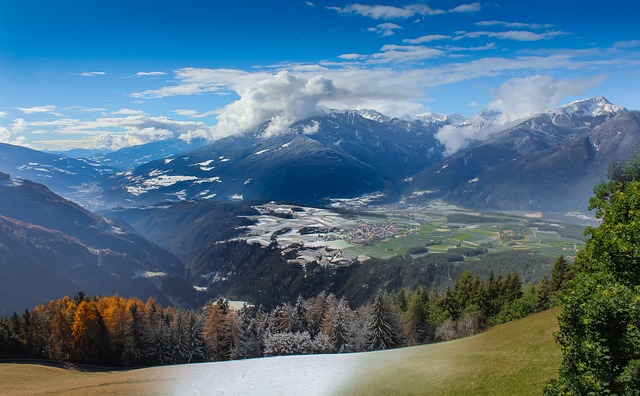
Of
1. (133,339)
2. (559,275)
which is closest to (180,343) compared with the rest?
(133,339)

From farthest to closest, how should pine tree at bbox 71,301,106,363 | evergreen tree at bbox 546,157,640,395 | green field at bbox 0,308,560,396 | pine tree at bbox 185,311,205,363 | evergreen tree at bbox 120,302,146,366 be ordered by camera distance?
pine tree at bbox 185,311,205,363 → evergreen tree at bbox 120,302,146,366 → pine tree at bbox 71,301,106,363 → green field at bbox 0,308,560,396 → evergreen tree at bbox 546,157,640,395

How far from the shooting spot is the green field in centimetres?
3475

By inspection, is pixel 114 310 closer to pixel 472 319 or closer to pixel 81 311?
pixel 81 311

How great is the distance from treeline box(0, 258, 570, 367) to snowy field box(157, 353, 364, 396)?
17.2m

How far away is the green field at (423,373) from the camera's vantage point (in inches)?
1368

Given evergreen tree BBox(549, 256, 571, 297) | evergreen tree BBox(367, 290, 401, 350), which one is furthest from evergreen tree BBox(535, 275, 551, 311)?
evergreen tree BBox(367, 290, 401, 350)

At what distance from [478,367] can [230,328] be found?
60.8m

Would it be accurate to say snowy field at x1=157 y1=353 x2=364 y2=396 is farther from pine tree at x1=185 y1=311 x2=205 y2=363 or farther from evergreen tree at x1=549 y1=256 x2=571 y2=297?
evergreen tree at x1=549 y1=256 x2=571 y2=297

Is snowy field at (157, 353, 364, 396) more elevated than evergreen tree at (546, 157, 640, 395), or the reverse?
evergreen tree at (546, 157, 640, 395)

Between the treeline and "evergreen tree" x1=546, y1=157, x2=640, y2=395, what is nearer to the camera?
"evergreen tree" x1=546, y1=157, x2=640, y2=395

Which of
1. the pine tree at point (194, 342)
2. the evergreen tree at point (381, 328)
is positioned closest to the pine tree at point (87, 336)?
the pine tree at point (194, 342)

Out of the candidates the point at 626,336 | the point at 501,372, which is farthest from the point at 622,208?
the point at 501,372

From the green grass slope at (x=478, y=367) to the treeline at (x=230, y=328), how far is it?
109ft

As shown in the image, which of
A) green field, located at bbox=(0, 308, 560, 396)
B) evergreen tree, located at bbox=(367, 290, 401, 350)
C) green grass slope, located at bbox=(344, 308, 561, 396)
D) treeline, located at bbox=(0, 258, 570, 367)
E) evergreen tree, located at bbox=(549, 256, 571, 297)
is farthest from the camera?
evergreen tree, located at bbox=(367, 290, 401, 350)
